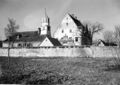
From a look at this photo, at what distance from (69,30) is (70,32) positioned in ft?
2.69

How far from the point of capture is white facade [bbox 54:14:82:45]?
154ft

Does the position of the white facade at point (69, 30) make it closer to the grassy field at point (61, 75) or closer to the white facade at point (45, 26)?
the white facade at point (45, 26)

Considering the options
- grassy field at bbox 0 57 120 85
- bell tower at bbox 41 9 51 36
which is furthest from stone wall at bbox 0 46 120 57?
bell tower at bbox 41 9 51 36

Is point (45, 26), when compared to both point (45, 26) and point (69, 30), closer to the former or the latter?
point (45, 26)

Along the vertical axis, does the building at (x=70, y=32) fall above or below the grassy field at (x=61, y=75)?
above

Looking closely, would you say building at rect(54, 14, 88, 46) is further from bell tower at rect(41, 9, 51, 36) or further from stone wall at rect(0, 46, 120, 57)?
stone wall at rect(0, 46, 120, 57)

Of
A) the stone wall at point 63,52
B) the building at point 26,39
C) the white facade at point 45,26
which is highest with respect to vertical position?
the white facade at point 45,26

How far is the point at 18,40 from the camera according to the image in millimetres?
50469

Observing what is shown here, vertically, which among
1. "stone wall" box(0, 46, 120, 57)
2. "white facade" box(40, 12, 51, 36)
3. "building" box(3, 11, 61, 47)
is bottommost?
"stone wall" box(0, 46, 120, 57)

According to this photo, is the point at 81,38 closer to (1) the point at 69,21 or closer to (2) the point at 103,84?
(1) the point at 69,21

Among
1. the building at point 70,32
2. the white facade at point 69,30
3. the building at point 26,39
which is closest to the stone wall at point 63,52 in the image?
the building at point 26,39

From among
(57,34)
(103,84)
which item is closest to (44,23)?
(57,34)

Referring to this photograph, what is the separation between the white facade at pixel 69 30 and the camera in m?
46.9

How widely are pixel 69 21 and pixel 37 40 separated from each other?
13.1 metres
